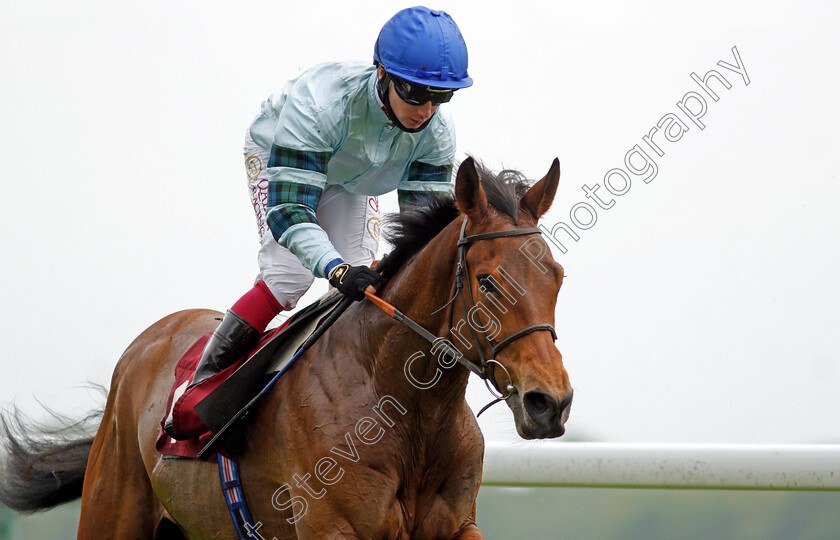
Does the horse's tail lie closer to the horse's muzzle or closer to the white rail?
the white rail

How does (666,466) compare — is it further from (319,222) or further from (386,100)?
(386,100)

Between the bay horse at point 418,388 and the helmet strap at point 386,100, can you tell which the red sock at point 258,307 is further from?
the helmet strap at point 386,100

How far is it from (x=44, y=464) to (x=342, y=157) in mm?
1776

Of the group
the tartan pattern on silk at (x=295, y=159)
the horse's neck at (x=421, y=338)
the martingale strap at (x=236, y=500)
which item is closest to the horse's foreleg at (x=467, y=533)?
the horse's neck at (x=421, y=338)

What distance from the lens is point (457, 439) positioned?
202 cm

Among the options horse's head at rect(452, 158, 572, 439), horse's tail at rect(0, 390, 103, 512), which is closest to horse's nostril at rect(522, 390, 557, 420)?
horse's head at rect(452, 158, 572, 439)

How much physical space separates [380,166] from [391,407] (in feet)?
2.42

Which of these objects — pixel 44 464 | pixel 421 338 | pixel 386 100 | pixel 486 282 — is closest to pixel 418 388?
pixel 421 338

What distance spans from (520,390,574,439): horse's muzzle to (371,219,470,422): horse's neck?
1.06ft

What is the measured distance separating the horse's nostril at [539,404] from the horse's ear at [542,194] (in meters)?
0.47

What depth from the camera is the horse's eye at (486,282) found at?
1.71 meters

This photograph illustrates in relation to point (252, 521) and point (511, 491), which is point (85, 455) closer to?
point (252, 521)

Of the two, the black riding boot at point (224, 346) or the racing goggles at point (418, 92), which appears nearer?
the racing goggles at point (418, 92)

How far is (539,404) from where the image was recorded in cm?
161
